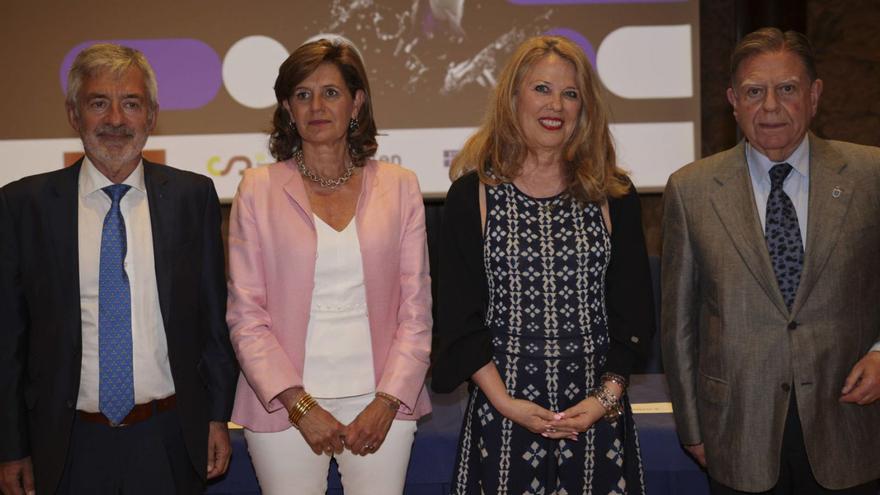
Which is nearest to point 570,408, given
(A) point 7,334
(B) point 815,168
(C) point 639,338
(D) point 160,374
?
(C) point 639,338

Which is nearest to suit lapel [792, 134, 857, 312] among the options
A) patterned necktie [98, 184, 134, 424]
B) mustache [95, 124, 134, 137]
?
patterned necktie [98, 184, 134, 424]

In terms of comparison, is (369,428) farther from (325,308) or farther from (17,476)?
(17,476)

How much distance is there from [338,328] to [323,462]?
14.2 inches

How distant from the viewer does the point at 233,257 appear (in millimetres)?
2389

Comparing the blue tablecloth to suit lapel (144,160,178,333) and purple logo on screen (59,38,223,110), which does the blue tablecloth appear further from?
purple logo on screen (59,38,223,110)

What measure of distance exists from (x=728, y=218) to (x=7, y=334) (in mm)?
1890

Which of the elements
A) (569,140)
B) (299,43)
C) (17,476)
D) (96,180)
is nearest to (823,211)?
(569,140)

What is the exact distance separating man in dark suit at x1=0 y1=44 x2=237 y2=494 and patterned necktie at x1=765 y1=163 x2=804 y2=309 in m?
1.49

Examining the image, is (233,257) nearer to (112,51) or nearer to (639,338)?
(112,51)

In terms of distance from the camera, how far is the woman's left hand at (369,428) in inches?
89.3

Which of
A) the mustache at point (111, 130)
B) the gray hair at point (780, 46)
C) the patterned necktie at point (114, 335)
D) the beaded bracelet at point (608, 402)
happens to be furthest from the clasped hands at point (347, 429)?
the gray hair at point (780, 46)

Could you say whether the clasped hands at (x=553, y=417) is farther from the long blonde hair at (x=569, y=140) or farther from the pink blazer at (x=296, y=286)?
the long blonde hair at (x=569, y=140)

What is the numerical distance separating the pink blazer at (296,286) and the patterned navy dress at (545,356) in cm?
23

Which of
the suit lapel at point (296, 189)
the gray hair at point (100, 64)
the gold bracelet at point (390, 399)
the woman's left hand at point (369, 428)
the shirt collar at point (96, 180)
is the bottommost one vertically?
the woman's left hand at point (369, 428)
